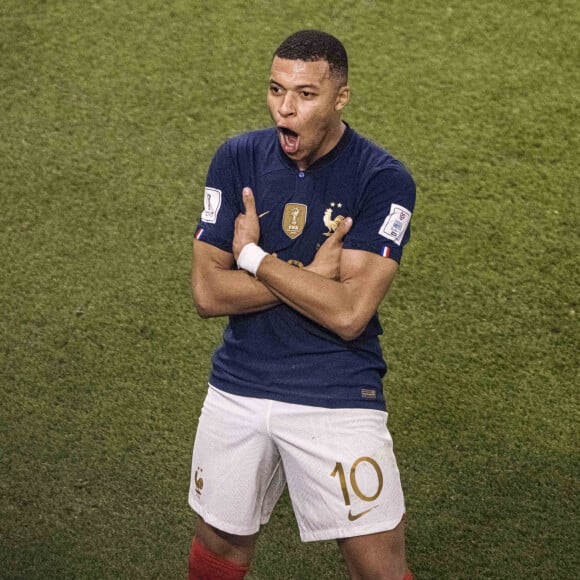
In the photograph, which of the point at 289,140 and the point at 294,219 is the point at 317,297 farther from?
the point at 289,140

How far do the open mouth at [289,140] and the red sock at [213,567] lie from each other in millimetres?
1198

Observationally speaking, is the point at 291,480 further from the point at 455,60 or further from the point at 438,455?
the point at 455,60

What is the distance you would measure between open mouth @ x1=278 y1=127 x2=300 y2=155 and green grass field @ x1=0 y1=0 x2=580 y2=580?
1.75m

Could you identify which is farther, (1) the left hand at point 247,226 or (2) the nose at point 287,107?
(1) the left hand at point 247,226

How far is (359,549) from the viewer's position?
2.90 m

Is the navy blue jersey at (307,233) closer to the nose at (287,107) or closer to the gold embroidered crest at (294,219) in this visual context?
the gold embroidered crest at (294,219)

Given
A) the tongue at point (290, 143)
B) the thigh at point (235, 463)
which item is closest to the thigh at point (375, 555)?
the thigh at point (235, 463)

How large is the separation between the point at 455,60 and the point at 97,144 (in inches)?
80.2

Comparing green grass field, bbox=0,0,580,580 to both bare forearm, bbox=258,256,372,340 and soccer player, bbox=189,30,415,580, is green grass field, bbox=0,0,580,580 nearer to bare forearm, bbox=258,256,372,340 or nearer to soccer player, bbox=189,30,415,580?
soccer player, bbox=189,30,415,580

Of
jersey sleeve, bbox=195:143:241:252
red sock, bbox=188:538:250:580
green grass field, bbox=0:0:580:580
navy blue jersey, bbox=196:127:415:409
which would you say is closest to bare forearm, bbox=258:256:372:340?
navy blue jersey, bbox=196:127:415:409

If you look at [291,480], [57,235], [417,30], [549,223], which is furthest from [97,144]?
[291,480]

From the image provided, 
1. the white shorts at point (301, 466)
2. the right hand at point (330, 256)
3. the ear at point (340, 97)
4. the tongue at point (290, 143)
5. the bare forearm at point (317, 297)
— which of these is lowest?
the white shorts at point (301, 466)

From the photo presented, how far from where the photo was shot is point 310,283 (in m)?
2.90

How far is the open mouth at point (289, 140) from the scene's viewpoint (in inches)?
115
